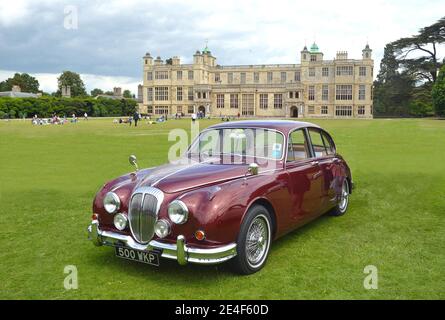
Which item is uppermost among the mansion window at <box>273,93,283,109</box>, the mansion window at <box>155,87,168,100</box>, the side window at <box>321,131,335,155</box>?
the mansion window at <box>155,87,168,100</box>

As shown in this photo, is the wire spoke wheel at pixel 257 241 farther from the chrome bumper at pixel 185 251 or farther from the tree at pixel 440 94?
the tree at pixel 440 94

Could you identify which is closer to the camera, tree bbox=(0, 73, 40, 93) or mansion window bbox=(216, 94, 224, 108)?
mansion window bbox=(216, 94, 224, 108)

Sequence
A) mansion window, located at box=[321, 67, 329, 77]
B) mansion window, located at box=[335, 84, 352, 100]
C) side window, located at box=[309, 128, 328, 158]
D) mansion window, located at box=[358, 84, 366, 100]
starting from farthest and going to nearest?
mansion window, located at box=[321, 67, 329, 77]
mansion window, located at box=[335, 84, 352, 100]
mansion window, located at box=[358, 84, 366, 100]
side window, located at box=[309, 128, 328, 158]

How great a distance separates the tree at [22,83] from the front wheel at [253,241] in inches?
4841

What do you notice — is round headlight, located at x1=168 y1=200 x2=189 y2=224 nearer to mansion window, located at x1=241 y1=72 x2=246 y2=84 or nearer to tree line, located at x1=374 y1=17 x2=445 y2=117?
tree line, located at x1=374 y1=17 x2=445 y2=117

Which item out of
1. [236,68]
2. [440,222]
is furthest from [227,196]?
[236,68]

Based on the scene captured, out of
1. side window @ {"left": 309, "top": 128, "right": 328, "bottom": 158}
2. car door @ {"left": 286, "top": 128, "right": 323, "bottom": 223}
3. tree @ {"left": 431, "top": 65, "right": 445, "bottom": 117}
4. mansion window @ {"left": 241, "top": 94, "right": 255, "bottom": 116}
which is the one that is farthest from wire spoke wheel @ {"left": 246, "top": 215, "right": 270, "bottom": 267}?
mansion window @ {"left": 241, "top": 94, "right": 255, "bottom": 116}

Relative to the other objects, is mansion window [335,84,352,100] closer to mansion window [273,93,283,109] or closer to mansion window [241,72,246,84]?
mansion window [273,93,283,109]

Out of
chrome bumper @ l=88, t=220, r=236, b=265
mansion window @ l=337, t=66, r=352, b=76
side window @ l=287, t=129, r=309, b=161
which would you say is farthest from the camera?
mansion window @ l=337, t=66, r=352, b=76

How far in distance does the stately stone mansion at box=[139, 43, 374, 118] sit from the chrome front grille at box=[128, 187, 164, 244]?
279ft

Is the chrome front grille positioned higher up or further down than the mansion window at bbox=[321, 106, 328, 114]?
further down

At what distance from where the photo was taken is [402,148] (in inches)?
789

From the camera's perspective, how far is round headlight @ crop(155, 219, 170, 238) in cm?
480

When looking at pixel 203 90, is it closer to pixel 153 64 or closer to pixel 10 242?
pixel 153 64
